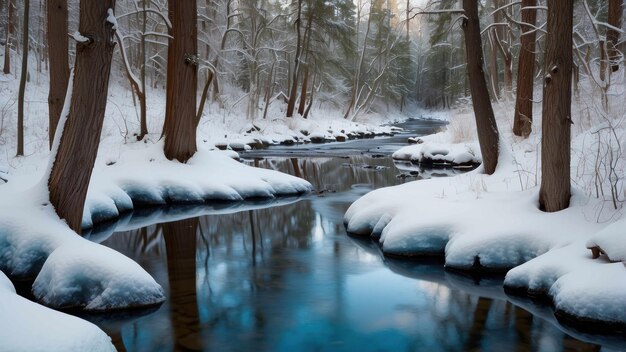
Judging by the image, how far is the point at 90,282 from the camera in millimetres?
5207

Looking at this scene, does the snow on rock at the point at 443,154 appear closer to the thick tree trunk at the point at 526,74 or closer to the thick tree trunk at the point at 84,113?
the thick tree trunk at the point at 526,74

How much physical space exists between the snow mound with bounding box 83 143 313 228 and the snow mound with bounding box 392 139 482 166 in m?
6.85

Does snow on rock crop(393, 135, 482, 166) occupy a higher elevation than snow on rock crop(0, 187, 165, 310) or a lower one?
higher

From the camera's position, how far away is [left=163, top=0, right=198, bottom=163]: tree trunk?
12.1 meters

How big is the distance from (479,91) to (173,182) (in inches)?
265

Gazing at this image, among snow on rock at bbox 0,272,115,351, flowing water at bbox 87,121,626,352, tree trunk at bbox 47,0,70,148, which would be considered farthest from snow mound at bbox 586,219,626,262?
tree trunk at bbox 47,0,70,148

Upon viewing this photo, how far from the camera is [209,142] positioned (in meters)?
22.0

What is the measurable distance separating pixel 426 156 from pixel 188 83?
10.2 m

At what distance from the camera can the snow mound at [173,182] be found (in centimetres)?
1026

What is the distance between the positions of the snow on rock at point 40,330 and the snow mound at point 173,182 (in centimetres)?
641

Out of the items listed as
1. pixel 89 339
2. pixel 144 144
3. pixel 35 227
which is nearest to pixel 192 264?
pixel 35 227

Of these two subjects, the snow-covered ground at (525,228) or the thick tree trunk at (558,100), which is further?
the thick tree trunk at (558,100)

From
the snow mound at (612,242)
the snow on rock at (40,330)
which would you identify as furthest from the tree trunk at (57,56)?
the snow mound at (612,242)

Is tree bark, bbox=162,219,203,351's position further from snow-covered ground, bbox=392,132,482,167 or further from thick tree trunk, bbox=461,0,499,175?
snow-covered ground, bbox=392,132,482,167
